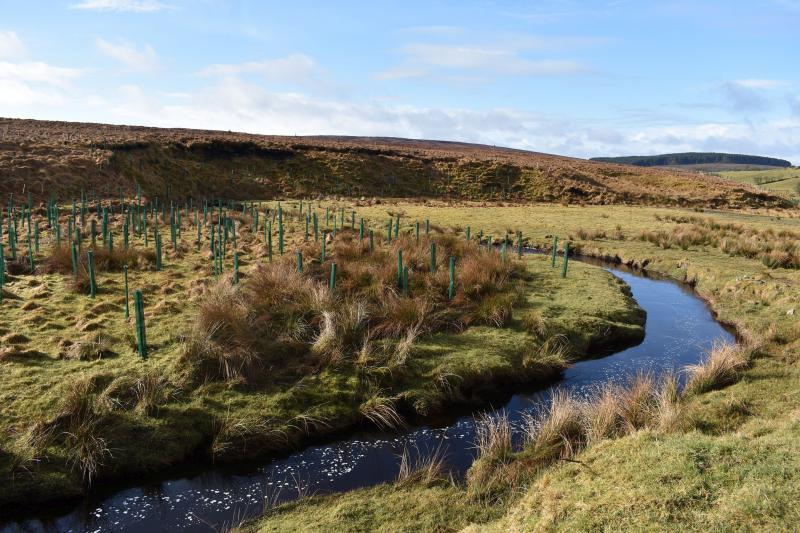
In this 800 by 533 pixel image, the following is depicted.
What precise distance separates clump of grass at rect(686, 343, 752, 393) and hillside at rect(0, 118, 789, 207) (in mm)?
38535

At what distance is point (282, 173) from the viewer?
196ft

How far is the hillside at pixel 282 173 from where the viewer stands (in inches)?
1672

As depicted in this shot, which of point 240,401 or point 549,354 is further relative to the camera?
point 549,354

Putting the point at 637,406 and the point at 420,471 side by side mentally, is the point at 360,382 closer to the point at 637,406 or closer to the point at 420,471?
the point at 420,471

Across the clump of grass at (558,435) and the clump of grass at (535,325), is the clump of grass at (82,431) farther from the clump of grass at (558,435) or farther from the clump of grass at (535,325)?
the clump of grass at (535,325)

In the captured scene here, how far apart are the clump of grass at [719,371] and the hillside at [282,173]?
1517 inches

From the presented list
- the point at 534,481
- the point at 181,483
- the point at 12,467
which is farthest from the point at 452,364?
the point at 12,467

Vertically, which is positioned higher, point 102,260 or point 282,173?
point 282,173

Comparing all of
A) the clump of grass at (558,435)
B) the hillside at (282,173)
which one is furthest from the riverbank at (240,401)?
the hillside at (282,173)

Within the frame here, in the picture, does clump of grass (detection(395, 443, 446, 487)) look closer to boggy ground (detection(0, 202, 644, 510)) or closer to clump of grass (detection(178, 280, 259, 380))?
boggy ground (detection(0, 202, 644, 510))

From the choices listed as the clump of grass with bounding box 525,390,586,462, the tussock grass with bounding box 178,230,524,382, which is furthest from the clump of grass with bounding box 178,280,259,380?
the clump of grass with bounding box 525,390,586,462

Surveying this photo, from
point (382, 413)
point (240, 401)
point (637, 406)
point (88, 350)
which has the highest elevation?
point (637, 406)

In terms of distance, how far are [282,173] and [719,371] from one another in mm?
53608

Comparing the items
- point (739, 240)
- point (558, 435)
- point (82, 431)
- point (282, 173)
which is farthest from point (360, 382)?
point (282, 173)
